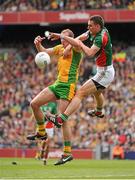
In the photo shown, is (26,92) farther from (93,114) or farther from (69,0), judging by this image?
(93,114)

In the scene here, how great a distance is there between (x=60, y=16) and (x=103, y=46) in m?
20.7

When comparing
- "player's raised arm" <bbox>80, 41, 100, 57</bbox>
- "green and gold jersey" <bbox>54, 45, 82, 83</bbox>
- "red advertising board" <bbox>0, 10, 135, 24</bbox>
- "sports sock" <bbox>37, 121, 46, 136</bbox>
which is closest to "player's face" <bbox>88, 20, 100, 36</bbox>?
"player's raised arm" <bbox>80, 41, 100, 57</bbox>

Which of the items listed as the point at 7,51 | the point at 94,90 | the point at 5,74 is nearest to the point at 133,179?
the point at 94,90

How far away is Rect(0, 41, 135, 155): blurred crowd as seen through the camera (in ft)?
99.1

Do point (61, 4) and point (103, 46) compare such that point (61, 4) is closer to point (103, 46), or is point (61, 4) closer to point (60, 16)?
point (60, 16)

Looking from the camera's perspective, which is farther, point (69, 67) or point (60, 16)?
point (60, 16)

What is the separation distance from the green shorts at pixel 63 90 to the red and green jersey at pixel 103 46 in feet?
3.57

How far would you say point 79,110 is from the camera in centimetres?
3209

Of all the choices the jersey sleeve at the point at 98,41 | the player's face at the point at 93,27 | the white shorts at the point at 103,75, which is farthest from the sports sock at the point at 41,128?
the player's face at the point at 93,27

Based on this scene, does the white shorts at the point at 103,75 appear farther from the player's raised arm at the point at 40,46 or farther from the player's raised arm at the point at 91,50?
the player's raised arm at the point at 40,46

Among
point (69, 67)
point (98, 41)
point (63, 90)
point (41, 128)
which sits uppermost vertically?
point (98, 41)

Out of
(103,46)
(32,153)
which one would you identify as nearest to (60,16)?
(32,153)

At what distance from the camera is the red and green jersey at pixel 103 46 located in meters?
14.9

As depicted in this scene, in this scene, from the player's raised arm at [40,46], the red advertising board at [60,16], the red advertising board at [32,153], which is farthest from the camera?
the red advertising board at [60,16]
